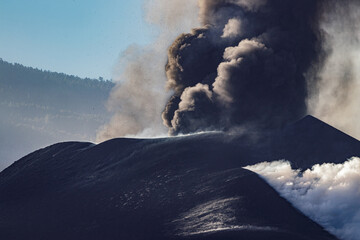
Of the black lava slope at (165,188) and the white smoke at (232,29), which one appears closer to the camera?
the black lava slope at (165,188)

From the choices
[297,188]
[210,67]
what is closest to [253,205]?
[297,188]

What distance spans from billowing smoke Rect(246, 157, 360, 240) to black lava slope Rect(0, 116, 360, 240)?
5.31ft

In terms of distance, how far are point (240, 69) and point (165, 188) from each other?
26176 mm

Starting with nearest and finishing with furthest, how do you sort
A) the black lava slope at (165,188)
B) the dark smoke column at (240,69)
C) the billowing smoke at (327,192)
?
the billowing smoke at (327,192) < the black lava slope at (165,188) < the dark smoke column at (240,69)

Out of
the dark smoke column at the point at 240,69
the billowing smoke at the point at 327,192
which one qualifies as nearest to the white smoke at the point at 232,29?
the dark smoke column at the point at 240,69

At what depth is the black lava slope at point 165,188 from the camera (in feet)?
221

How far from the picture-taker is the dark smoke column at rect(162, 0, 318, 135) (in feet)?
320

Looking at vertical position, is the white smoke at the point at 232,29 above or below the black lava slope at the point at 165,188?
above

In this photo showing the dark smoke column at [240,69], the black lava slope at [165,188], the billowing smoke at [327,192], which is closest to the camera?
the billowing smoke at [327,192]

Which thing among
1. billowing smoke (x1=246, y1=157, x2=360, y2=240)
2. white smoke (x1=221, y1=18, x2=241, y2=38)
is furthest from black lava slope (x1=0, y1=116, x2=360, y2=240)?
white smoke (x1=221, y1=18, x2=241, y2=38)

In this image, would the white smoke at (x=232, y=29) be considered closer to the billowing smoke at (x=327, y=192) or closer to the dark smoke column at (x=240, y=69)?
the dark smoke column at (x=240, y=69)

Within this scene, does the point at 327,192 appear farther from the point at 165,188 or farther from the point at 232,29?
the point at 232,29

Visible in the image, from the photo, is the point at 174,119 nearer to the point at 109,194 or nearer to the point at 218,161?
the point at 218,161

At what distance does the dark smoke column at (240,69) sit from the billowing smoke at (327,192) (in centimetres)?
2048
